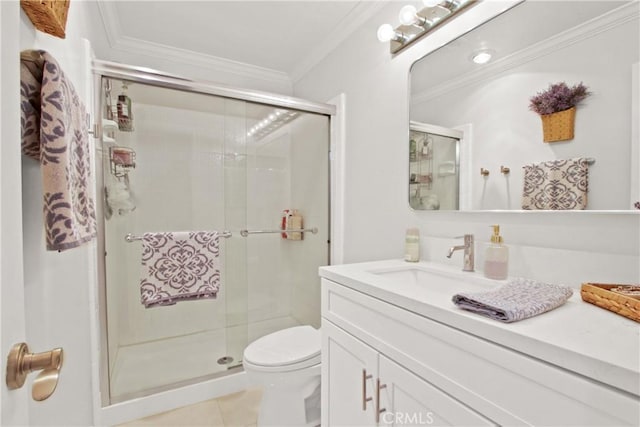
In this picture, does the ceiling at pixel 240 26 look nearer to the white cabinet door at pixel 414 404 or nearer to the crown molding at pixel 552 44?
the crown molding at pixel 552 44

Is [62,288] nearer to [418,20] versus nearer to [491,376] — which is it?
[491,376]

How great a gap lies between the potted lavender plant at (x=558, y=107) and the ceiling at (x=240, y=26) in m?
1.05

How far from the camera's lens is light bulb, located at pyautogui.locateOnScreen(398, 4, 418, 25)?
4.22ft

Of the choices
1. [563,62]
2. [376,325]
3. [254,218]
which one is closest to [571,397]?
[376,325]

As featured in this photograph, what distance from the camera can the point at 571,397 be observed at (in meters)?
0.47

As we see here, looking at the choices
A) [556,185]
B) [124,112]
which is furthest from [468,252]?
[124,112]

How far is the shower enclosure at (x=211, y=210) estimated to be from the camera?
1.77 m

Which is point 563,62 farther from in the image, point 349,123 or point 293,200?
point 293,200

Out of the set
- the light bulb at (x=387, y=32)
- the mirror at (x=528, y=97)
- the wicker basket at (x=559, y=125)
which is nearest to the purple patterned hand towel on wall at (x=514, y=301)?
the mirror at (x=528, y=97)

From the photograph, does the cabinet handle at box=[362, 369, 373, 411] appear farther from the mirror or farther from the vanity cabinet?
the mirror

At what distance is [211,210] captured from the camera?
2.20 metres

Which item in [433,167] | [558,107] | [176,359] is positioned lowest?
[176,359]

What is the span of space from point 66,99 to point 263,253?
6.12ft

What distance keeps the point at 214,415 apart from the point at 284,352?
0.59m
